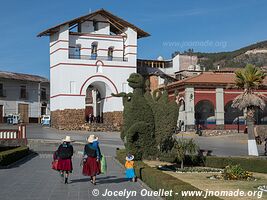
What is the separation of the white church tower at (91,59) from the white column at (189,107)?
8.88 m

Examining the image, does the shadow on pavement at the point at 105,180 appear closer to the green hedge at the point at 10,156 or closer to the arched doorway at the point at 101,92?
the green hedge at the point at 10,156

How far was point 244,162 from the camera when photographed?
18.6 metres

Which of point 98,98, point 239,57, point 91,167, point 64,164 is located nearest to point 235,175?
point 91,167

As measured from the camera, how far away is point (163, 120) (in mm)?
18297

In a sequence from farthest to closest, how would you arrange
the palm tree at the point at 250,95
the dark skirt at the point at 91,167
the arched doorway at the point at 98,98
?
1. the arched doorway at the point at 98,98
2. the palm tree at the point at 250,95
3. the dark skirt at the point at 91,167

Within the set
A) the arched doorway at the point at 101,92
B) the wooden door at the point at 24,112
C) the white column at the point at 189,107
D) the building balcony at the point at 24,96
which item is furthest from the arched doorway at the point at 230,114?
the building balcony at the point at 24,96

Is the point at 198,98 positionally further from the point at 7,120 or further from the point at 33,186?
the point at 33,186

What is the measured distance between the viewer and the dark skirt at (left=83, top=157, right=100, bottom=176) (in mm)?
12617

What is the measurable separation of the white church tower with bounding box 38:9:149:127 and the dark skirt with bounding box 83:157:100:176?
34.4m

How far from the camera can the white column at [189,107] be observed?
141 ft

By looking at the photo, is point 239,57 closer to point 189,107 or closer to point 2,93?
point 2,93

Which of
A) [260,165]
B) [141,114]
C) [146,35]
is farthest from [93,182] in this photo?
[146,35]

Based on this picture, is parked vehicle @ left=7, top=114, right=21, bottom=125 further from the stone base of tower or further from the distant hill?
the distant hill
